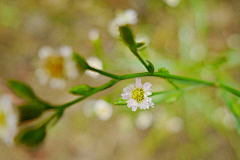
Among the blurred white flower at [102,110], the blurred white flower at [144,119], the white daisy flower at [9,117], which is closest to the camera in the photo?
the white daisy flower at [9,117]

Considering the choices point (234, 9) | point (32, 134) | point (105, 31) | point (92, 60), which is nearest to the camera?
point (32, 134)

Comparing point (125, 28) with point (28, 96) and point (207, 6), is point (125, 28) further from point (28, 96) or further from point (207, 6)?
point (207, 6)

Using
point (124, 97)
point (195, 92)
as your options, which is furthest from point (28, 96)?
point (195, 92)

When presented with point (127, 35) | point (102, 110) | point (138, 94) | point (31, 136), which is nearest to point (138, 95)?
point (138, 94)

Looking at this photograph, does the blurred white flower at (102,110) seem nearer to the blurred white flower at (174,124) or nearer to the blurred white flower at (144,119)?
the blurred white flower at (144,119)

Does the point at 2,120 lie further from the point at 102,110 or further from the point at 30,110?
the point at 102,110

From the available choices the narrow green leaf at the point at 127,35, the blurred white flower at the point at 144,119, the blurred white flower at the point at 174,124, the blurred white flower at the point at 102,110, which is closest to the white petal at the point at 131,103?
the narrow green leaf at the point at 127,35
